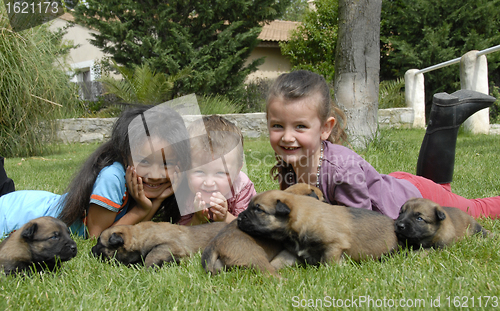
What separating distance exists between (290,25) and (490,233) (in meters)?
28.2

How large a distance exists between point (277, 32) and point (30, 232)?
84.0ft

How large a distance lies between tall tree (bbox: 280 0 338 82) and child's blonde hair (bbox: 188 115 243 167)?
16456 millimetres

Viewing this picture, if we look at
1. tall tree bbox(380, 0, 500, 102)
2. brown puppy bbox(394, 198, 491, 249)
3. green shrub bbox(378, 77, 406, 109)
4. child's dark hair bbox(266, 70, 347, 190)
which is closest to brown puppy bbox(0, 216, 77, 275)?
child's dark hair bbox(266, 70, 347, 190)

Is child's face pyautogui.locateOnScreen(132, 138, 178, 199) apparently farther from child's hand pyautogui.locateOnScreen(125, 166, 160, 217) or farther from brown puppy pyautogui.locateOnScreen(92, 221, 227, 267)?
brown puppy pyautogui.locateOnScreen(92, 221, 227, 267)

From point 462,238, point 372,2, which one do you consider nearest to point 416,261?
point 462,238

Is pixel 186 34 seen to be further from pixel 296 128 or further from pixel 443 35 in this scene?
pixel 296 128

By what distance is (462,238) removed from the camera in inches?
121

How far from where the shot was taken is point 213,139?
3713 millimetres

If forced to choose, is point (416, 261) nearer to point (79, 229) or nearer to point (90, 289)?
point (90, 289)

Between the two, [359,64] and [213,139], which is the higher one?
[359,64]

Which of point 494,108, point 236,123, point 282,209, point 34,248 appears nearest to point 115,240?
point 34,248

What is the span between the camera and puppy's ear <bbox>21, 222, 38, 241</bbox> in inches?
104

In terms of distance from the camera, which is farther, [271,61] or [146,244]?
[271,61]

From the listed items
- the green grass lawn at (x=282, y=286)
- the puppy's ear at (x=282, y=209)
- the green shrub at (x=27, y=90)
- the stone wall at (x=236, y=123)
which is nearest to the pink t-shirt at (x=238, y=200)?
the green grass lawn at (x=282, y=286)
